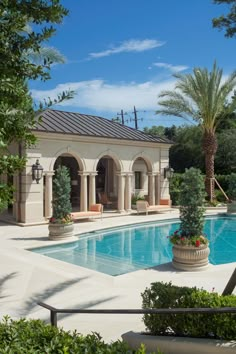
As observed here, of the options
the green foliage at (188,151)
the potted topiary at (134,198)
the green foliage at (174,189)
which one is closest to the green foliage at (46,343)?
the potted topiary at (134,198)

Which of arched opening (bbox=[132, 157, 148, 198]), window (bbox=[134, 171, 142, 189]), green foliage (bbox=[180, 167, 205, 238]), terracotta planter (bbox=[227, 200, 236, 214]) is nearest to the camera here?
green foliage (bbox=[180, 167, 205, 238])

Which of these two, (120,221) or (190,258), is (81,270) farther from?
(120,221)

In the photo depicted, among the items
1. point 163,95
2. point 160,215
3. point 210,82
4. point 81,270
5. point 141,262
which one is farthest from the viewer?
point 163,95

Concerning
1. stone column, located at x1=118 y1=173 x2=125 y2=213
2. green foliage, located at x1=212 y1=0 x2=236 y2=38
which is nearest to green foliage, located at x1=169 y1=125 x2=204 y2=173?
stone column, located at x1=118 y1=173 x2=125 y2=213

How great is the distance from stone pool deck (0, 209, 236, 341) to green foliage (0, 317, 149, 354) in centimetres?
233

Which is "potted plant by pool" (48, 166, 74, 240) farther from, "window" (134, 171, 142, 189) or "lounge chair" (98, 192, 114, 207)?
"window" (134, 171, 142, 189)

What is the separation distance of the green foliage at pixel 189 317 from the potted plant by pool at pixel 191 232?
5.10 metres

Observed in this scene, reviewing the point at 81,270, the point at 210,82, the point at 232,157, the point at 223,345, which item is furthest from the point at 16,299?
the point at 232,157

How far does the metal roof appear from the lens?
68.0ft

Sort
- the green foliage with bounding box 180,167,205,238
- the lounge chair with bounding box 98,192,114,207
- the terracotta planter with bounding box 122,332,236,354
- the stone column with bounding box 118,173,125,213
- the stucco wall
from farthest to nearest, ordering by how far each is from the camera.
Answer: the lounge chair with bounding box 98,192,114,207 → the stone column with bounding box 118,173,125,213 → the stucco wall → the green foliage with bounding box 180,167,205,238 → the terracotta planter with bounding box 122,332,236,354

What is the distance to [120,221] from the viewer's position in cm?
2023

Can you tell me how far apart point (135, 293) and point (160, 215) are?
14838 millimetres

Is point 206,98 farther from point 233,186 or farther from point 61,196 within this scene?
point 61,196

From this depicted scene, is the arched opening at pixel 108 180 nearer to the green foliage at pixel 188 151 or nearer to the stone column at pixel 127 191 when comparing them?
the stone column at pixel 127 191
